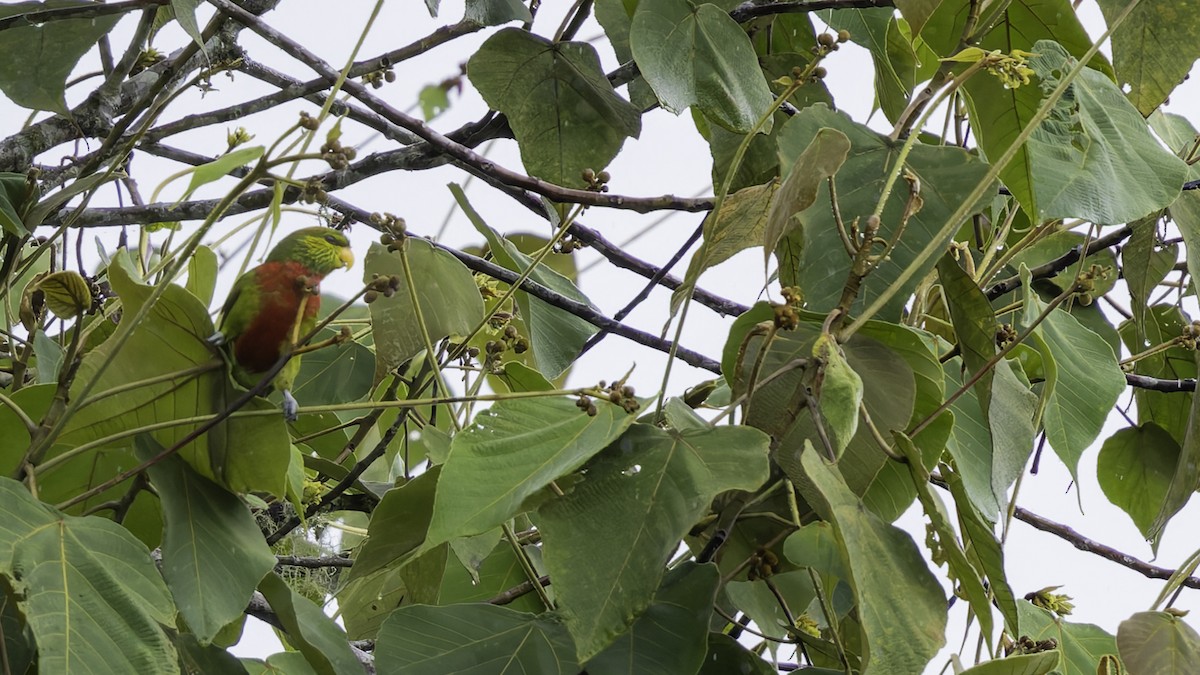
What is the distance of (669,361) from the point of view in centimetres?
52

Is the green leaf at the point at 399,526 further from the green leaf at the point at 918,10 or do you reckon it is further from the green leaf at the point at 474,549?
the green leaf at the point at 918,10

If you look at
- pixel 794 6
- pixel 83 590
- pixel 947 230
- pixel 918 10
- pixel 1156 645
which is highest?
pixel 794 6

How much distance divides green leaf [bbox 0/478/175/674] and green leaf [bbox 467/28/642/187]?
39 cm

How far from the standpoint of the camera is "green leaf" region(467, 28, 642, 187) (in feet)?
2.40

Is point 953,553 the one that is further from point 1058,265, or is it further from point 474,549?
point 1058,265

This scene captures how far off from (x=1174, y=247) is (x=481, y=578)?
625mm

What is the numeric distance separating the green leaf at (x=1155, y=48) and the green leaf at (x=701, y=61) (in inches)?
8.5

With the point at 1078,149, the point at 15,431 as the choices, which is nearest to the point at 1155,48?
the point at 1078,149

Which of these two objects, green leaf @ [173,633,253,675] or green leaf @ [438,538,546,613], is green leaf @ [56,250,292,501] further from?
green leaf @ [438,538,546,613]

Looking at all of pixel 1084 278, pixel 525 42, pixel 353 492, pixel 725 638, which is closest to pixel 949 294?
pixel 1084 278

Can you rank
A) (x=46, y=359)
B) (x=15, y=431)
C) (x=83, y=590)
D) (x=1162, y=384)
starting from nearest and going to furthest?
(x=83, y=590), (x=15, y=431), (x=46, y=359), (x=1162, y=384)

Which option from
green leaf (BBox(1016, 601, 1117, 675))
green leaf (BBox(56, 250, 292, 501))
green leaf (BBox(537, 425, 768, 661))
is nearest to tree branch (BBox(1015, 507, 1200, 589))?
green leaf (BBox(1016, 601, 1117, 675))

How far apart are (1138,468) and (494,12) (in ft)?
2.15

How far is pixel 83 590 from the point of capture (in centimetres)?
42
